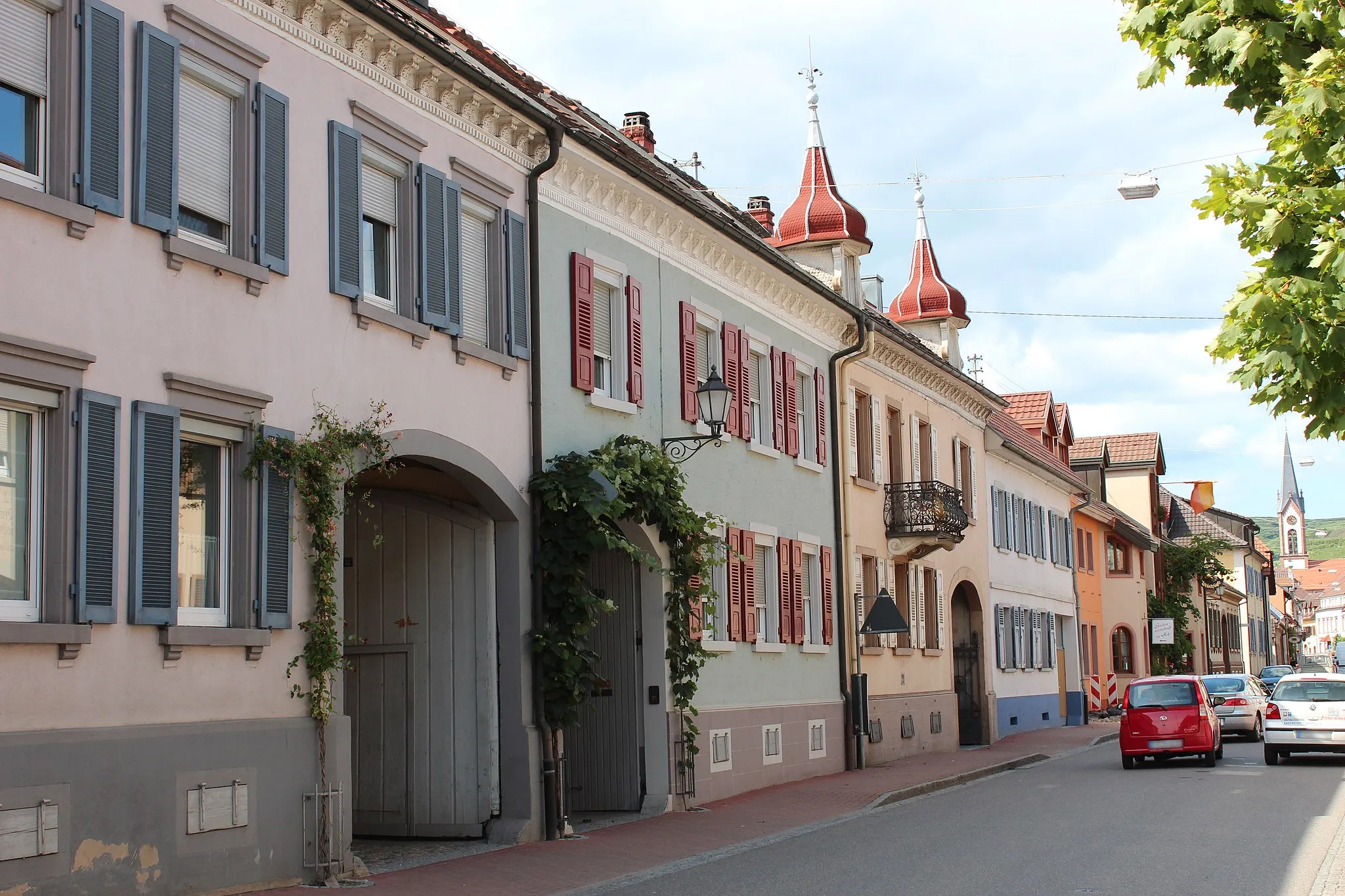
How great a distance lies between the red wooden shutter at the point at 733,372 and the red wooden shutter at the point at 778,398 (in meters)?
1.41

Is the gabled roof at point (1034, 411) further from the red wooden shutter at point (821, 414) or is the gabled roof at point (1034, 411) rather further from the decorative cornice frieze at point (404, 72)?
the decorative cornice frieze at point (404, 72)

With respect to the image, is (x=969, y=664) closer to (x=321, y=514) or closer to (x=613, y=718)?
(x=613, y=718)

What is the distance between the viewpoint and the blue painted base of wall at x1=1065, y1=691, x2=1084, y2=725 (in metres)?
46.7

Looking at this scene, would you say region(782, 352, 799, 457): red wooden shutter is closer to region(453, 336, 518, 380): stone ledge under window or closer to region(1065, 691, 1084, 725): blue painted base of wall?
region(453, 336, 518, 380): stone ledge under window

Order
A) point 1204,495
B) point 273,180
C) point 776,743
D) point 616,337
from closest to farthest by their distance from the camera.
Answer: point 273,180, point 616,337, point 776,743, point 1204,495

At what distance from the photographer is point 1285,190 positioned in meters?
10.2

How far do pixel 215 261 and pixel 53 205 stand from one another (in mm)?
1652

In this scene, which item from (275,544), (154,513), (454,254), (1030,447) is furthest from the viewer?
(1030,447)

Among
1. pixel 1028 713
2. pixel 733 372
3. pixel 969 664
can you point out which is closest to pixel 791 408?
pixel 733 372

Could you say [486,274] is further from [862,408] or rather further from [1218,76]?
[862,408]

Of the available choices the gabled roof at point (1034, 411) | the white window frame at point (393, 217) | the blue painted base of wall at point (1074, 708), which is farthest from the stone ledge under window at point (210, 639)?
the gabled roof at point (1034, 411)

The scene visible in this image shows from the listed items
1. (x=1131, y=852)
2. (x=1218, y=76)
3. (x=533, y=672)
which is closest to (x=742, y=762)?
(x=533, y=672)

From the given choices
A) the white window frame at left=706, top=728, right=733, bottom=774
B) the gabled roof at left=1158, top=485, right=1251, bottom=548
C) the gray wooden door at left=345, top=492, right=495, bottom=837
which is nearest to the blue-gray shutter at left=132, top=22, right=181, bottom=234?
the gray wooden door at left=345, top=492, right=495, bottom=837

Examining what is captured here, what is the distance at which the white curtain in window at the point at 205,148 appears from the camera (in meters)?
11.9
